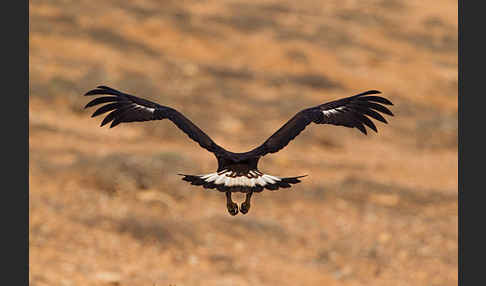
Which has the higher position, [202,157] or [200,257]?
[202,157]

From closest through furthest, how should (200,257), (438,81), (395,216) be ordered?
1. (200,257)
2. (395,216)
3. (438,81)

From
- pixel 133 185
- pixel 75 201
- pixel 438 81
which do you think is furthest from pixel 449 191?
pixel 438 81

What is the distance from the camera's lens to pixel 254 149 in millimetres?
8203

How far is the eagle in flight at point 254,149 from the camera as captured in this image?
761 cm

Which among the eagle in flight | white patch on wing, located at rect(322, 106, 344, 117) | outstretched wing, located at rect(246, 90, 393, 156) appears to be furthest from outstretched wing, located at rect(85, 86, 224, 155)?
white patch on wing, located at rect(322, 106, 344, 117)

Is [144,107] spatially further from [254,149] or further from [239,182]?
[239,182]

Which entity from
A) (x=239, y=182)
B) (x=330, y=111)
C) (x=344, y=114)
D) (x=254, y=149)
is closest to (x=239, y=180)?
(x=239, y=182)

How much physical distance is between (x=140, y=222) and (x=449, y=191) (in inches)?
386

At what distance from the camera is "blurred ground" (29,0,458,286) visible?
15250mm

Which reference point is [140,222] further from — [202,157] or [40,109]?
[40,109]

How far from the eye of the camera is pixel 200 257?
15031mm

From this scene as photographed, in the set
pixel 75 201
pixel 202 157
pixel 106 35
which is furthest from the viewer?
pixel 106 35

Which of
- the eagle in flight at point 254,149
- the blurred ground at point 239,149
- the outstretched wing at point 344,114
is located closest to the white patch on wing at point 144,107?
the eagle in flight at point 254,149

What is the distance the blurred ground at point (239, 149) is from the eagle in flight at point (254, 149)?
4.95 meters
